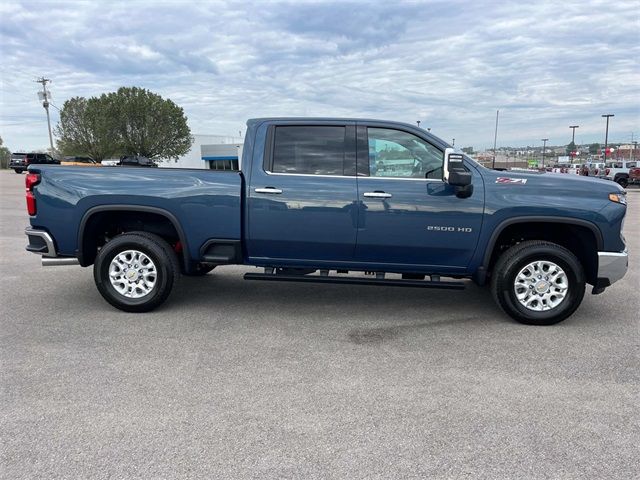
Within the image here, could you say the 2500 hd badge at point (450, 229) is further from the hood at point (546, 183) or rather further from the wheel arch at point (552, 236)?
the hood at point (546, 183)

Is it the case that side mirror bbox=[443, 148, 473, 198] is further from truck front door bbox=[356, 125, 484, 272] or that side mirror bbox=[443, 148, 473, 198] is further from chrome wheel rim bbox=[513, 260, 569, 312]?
chrome wheel rim bbox=[513, 260, 569, 312]

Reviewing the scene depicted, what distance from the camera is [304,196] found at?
16.0 feet

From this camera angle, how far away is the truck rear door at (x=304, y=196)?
4.88m

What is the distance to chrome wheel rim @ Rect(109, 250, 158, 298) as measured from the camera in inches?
203

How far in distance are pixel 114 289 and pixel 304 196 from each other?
7.17 ft

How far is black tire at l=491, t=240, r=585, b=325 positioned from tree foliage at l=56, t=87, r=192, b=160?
64.6 meters

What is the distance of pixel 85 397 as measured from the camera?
3.39 m

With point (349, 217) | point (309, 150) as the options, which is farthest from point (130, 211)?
point (349, 217)

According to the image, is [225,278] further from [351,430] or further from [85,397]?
[351,430]

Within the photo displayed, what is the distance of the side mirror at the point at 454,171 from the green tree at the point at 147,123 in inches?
2537

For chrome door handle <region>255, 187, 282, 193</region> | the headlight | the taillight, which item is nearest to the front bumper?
the headlight

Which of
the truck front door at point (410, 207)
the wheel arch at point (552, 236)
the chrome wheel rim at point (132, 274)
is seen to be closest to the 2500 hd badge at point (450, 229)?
the truck front door at point (410, 207)

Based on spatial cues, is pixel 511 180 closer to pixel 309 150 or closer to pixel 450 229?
pixel 450 229

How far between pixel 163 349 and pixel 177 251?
5.43 feet
